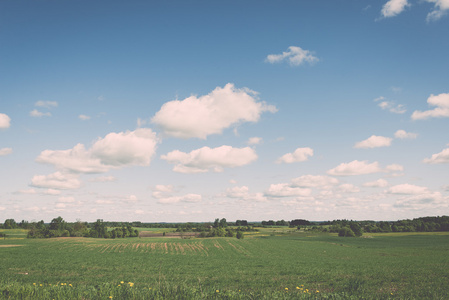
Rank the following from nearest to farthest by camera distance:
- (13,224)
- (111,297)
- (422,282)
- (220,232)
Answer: (111,297)
(422,282)
(220,232)
(13,224)

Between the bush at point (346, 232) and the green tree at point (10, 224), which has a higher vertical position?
the bush at point (346, 232)

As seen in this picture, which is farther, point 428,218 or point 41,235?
point 428,218

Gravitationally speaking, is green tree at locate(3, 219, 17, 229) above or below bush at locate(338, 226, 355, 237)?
below

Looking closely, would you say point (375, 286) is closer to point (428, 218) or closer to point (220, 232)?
point (220, 232)

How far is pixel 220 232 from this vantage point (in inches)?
4956

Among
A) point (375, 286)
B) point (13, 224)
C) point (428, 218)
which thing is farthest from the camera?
point (13, 224)

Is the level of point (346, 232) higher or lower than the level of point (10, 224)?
higher

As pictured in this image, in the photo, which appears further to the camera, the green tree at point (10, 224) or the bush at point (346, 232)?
the green tree at point (10, 224)

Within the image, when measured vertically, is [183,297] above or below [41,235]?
above

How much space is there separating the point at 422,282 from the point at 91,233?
133m

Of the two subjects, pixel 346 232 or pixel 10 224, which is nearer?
pixel 346 232

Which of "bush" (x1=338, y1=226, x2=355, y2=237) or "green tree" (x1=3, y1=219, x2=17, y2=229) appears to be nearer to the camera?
"bush" (x1=338, y1=226, x2=355, y2=237)

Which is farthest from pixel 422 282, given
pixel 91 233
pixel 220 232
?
pixel 91 233

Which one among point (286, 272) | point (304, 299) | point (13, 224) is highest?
point (304, 299)
